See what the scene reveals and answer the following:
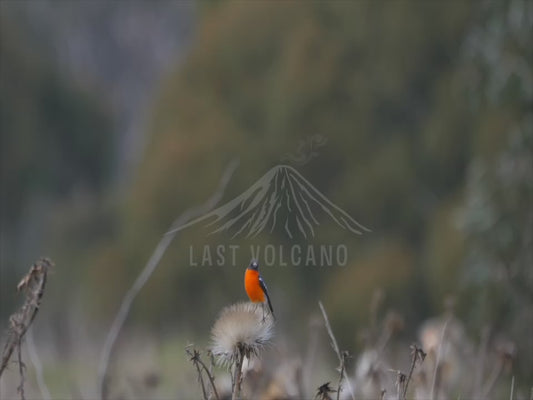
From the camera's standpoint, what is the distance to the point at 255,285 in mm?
2949

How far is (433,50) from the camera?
21750mm

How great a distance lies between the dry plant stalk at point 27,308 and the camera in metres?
3.05

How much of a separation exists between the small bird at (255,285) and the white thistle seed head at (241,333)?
0.14 ft

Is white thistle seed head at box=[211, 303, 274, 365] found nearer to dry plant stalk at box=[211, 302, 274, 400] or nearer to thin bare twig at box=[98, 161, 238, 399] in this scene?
dry plant stalk at box=[211, 302, 274, 400]

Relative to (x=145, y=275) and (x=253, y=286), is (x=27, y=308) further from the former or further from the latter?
(x=145, y=275)

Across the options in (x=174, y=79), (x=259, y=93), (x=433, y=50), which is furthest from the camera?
(x=174, y=79)

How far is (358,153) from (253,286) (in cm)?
1898

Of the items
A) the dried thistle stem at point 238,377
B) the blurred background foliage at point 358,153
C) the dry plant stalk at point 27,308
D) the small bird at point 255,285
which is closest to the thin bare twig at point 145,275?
the dry plant stalk at point 27,308

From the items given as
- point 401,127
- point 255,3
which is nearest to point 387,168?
point 401,127

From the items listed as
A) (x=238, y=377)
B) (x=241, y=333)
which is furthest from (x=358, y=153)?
(x=238, y=377)

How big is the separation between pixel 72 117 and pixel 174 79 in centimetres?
1297

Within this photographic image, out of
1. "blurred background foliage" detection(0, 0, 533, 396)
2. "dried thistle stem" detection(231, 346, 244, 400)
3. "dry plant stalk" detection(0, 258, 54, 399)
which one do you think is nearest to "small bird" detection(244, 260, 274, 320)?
"dried thistle stem" detection(231, 346, 244, 400)

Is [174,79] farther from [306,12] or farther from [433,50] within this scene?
[433,50]

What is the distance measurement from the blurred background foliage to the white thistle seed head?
482 inches
